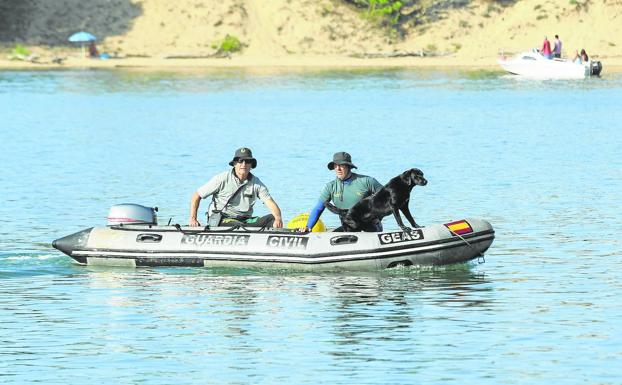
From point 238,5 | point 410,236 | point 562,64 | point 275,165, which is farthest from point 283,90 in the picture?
point 410,236

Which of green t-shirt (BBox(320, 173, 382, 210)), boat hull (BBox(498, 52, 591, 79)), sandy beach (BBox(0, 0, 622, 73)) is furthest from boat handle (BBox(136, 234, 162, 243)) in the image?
sandy beach (BBox(0, 0, 622, 73))

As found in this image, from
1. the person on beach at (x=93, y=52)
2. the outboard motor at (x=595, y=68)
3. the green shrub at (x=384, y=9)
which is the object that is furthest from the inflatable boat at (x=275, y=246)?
the green shrub at (x=384, y=9)

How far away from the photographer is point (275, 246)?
20.5 m

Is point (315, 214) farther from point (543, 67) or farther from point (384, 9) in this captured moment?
point (384, 9)

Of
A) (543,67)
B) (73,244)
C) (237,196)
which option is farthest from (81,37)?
(237,196)

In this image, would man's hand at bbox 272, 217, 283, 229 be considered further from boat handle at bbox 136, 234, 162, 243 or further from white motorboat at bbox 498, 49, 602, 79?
white motorboat at bbox 498, 49, 602, 79

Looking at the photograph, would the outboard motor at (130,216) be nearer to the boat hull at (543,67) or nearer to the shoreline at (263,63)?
the boat hull at (543,67)

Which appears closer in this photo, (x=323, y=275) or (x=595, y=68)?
(x=323, y=275)

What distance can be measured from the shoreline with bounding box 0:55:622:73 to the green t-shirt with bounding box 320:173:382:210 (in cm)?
7171

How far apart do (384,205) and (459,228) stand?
1166 millimetres

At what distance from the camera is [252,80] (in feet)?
266

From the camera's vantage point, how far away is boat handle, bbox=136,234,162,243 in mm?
21141

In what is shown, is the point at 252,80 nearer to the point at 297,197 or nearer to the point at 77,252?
the point at 297,197

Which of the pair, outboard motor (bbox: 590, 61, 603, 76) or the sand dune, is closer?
outboard motor (bbox: 590, 61, 603, 76)
